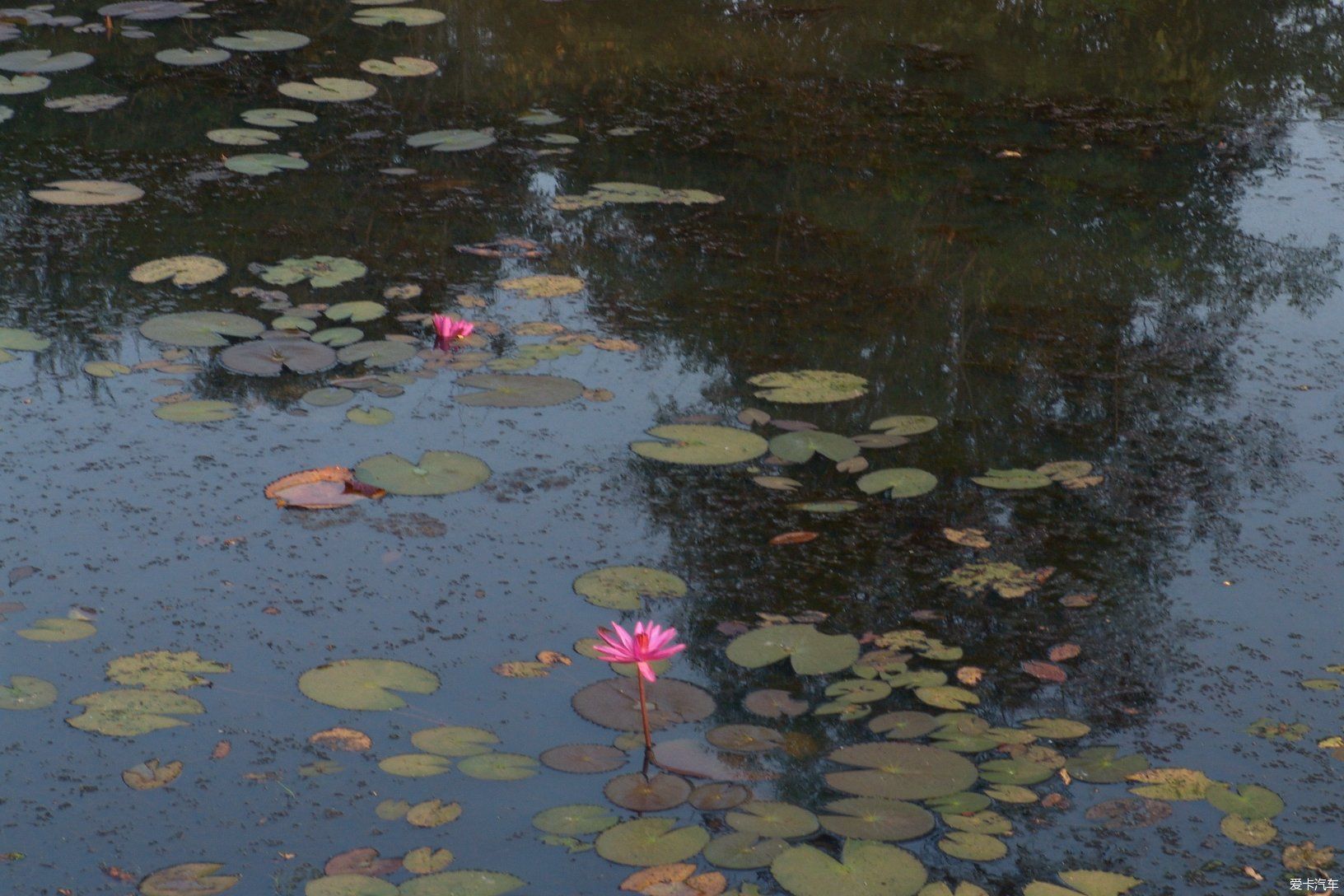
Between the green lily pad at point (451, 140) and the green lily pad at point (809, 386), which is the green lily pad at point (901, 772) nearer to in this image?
the green lily pad at point (809, 386)

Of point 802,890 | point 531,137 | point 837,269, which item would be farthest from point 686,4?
point 802,890

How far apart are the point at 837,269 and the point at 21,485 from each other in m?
2.31

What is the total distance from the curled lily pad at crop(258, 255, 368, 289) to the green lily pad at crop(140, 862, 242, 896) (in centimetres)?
216

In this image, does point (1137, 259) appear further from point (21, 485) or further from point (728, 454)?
point (21, 485)

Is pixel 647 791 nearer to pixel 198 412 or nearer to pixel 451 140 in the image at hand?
pixel 198 412

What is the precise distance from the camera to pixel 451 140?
487cm

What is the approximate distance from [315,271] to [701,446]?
4.65ft

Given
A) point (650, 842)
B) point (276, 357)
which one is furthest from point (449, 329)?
point (650, 842)

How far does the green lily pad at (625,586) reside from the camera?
8.34 ft

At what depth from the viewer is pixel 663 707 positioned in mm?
2264

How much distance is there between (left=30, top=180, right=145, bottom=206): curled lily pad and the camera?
4.25 m

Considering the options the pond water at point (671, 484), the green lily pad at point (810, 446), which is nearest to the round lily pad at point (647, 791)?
the pond water at point (671, 484)

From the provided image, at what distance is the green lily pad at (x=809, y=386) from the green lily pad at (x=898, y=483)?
0.35m

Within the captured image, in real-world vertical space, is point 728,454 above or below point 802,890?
above
